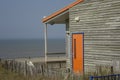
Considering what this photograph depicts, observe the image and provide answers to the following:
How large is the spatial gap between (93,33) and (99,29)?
0.52 meters

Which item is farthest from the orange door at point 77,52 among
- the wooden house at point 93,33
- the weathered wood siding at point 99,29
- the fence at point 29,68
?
the fence at point 29,68

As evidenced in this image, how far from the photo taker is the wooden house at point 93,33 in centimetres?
1714

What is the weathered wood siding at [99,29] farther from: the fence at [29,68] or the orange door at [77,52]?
the fence at [29,68]

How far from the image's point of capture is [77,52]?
20.1m

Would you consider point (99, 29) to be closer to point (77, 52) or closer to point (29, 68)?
point (77, 52)

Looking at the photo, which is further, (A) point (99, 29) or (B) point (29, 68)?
(B) point (29, 68)

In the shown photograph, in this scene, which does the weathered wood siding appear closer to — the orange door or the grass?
the orange door

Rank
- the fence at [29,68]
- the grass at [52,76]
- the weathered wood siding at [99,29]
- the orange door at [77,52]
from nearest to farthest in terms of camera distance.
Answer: the grass at [52,76]
the weathered wood siding at [99,29]
the fence at [29,68]
the orange door at [77,52]

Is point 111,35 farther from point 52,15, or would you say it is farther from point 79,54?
point 52,15

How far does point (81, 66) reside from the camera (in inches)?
775

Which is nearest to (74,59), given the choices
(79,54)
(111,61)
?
(79,54)

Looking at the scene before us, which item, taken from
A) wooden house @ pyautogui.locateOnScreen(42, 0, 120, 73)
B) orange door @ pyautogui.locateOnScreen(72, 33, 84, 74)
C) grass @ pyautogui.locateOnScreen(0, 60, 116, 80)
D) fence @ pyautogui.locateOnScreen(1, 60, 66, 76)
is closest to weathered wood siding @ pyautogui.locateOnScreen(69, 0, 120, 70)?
wooden house @ pyautogui.locateOnScreen(42, 0, 120, 73)

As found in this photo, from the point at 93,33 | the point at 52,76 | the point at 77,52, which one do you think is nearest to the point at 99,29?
the point at 93,33

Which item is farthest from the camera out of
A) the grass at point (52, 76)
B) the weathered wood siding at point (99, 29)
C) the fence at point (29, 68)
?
the fence at point (29, 68)
